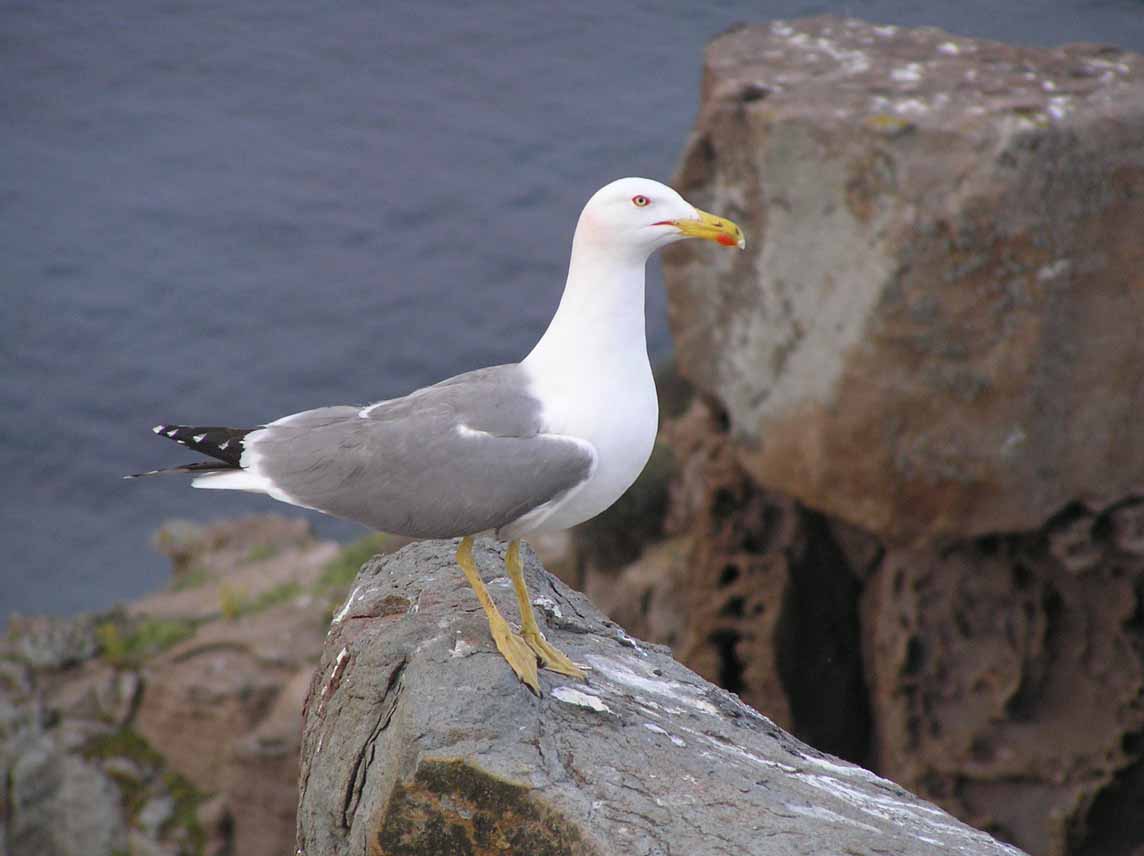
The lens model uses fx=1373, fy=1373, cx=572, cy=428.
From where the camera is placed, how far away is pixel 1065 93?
706 centimetres

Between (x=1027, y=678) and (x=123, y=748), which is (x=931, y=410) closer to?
(x=1027, y=678)

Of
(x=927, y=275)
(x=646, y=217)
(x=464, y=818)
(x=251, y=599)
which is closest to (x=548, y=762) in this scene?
(x=464, y=818)

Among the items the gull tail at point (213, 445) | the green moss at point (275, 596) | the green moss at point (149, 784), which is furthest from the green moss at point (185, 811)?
the gull tail at point (213, 445)

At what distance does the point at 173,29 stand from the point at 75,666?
18.5ft

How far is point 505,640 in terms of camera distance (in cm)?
373

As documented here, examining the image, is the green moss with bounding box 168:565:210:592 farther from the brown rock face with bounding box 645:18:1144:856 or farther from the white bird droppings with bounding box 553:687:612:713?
the white bird droppings with bounding box 553:687:612:713

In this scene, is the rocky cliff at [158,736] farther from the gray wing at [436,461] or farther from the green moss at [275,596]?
the gray wing at [436,461]

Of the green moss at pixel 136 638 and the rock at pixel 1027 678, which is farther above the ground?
the rock at pixel 1027 678

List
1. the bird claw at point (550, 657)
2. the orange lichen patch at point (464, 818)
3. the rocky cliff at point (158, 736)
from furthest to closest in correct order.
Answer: the rocky cliff at point (158, 736), the bird claw at point (550, 657), the orange lichen patch at point (464, 818)

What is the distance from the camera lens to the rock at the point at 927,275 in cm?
680

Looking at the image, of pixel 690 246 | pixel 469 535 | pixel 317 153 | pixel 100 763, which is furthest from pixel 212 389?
pixel 469 535

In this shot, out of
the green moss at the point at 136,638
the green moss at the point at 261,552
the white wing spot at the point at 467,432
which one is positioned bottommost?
the green moss at the point at 261,552

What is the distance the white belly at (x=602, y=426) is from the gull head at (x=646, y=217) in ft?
1.18

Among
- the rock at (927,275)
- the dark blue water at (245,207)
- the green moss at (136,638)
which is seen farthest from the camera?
the dark blue water at (245,207)
